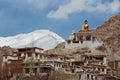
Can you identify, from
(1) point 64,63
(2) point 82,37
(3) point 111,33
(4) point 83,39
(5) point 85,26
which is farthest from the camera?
(3) point 111,33

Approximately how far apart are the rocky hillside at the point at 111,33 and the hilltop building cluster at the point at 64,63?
10.9 metres

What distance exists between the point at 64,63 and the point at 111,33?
27.0 metres

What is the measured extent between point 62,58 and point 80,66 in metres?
2.65

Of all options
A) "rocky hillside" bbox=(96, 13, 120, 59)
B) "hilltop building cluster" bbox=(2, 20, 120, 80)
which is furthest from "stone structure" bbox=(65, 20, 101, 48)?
"rocky hillside" bbox=(96, 13, 120, 59)

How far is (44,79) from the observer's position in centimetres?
4309

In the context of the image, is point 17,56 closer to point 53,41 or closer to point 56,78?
point 56,78

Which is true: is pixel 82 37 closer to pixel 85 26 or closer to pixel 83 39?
pixel 83 39

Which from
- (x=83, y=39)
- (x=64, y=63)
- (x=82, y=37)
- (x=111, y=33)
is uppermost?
(x=111, y=33)

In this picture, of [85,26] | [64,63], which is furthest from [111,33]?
[64,63]

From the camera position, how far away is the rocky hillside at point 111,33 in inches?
2614

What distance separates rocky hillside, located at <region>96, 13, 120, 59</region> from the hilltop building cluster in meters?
10.9

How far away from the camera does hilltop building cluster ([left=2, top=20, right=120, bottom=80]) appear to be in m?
45.2

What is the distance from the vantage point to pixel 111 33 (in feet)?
A: 238

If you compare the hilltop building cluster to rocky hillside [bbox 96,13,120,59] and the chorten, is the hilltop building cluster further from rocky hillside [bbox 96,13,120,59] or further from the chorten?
rocky hillside [bbox 96,13,120,59]
